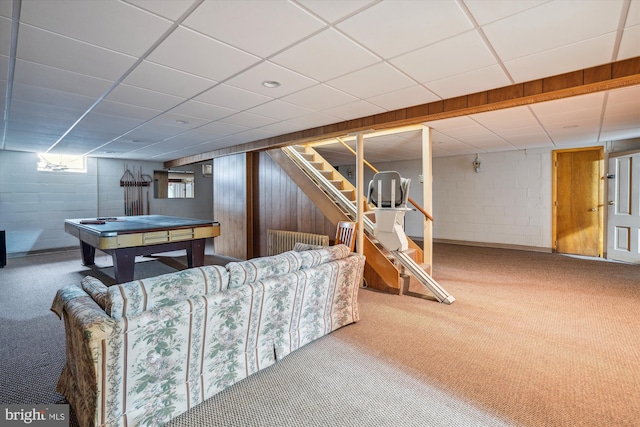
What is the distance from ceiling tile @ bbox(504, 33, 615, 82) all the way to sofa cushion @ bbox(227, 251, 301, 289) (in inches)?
90.4

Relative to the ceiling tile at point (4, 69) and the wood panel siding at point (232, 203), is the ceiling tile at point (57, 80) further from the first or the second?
the wood panel siding at point (232, 203)

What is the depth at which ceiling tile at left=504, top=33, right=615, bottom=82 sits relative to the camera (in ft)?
7.04

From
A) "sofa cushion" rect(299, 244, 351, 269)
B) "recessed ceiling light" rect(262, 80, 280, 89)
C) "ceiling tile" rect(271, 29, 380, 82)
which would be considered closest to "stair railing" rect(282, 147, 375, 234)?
"sofa cushion" rect(299, 244, 351, 269)

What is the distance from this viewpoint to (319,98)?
130 inches

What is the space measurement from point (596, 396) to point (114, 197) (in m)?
9.49

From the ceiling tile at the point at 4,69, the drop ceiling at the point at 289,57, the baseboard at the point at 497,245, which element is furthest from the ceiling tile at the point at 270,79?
the baseboard at the point at 497,245

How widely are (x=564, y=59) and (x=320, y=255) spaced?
2.43m

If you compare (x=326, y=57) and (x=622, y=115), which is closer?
(x=326, y=57)

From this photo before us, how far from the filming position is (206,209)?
9.64 meters

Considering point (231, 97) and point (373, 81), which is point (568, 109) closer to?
point (373, 81)

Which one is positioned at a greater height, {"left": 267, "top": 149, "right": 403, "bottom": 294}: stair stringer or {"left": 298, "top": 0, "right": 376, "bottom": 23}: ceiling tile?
{"left": 298, "top": 0, "right": 376, "bottom": 23}: ceiling tile

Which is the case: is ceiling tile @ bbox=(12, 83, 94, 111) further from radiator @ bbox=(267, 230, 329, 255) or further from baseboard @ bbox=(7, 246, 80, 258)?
baseboard @ bbox=(7, 246, 80, 258)

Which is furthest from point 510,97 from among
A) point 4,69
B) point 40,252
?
point 40,252

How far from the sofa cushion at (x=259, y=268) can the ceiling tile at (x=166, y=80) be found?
5.54 ft
